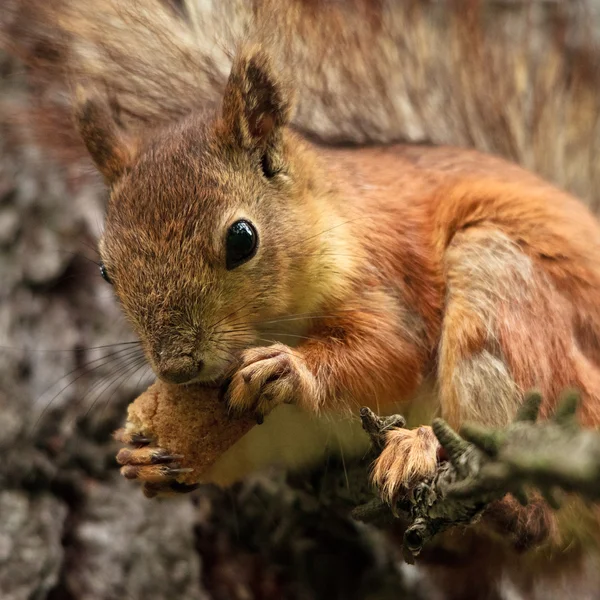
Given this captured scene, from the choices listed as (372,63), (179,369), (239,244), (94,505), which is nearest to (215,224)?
(239,244)

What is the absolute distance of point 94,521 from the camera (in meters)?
1.65

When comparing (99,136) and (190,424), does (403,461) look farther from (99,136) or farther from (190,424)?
(99,136)

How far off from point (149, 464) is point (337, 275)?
416 mm

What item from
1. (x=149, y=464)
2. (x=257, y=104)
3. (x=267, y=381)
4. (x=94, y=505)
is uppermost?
(x=257, y=104)

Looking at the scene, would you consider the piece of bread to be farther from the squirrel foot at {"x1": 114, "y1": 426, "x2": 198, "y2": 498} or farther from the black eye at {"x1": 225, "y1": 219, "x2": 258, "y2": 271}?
the black eye at {"x1": 225, "y1": 219, "x2": 258, "y2": 271}

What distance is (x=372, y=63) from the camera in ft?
5.21

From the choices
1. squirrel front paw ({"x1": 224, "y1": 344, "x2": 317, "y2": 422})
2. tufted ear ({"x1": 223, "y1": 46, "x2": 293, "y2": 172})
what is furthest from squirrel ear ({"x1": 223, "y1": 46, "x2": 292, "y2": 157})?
squirrel front paw ({"x1": 224, "y1": 344, "x2": 317, "y2": 422})

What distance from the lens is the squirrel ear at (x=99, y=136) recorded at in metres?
1.27

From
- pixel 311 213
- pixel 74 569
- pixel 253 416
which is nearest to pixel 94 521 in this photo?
pixel 74 569

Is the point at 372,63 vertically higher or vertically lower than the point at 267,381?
higher

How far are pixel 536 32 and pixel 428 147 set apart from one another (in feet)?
1.39

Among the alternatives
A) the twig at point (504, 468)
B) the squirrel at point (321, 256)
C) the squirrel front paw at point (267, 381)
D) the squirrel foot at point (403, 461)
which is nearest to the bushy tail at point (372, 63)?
the squirrel at point (321, 256)

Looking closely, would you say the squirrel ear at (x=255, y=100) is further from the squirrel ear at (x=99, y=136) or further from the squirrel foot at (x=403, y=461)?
the squirrel foot at (x=403, y=461)

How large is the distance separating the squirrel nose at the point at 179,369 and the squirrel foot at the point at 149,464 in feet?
0.47
